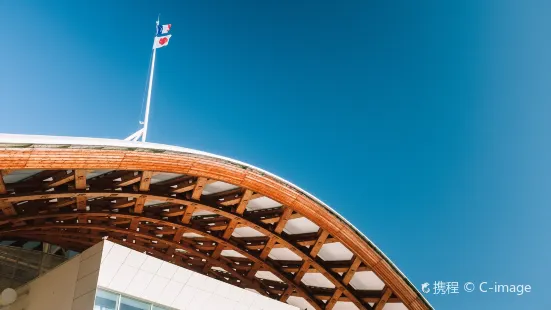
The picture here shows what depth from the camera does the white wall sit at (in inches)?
615

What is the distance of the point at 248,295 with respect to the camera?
18.7 metres

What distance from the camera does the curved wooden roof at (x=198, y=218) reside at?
18.0m

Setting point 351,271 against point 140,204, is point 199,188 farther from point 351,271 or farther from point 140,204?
point 351,271

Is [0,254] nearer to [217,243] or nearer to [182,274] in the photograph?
[217,243]

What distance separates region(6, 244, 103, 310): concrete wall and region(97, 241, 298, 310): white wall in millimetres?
424

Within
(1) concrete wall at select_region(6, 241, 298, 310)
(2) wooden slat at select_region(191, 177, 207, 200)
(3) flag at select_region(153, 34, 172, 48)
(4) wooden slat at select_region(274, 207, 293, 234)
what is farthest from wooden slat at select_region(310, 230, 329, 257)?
(3) flag at select_region(153, 34, 172, 48)

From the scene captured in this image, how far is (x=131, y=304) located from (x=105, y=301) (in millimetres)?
850

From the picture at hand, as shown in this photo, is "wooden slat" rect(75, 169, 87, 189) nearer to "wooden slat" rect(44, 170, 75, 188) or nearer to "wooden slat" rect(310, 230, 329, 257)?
"wooden slat" rect(44, 170, 75, 188)

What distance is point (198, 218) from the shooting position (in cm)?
2698

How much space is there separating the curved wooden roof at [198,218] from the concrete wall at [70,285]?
2.69 m

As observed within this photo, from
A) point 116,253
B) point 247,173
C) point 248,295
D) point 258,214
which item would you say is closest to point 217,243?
point 258,214

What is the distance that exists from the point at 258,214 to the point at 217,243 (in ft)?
12.2

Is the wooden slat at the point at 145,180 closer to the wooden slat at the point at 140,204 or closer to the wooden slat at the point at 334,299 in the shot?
the wooden slat at the point at 140,204

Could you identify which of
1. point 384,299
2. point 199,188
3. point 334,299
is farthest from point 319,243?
point 199,188
